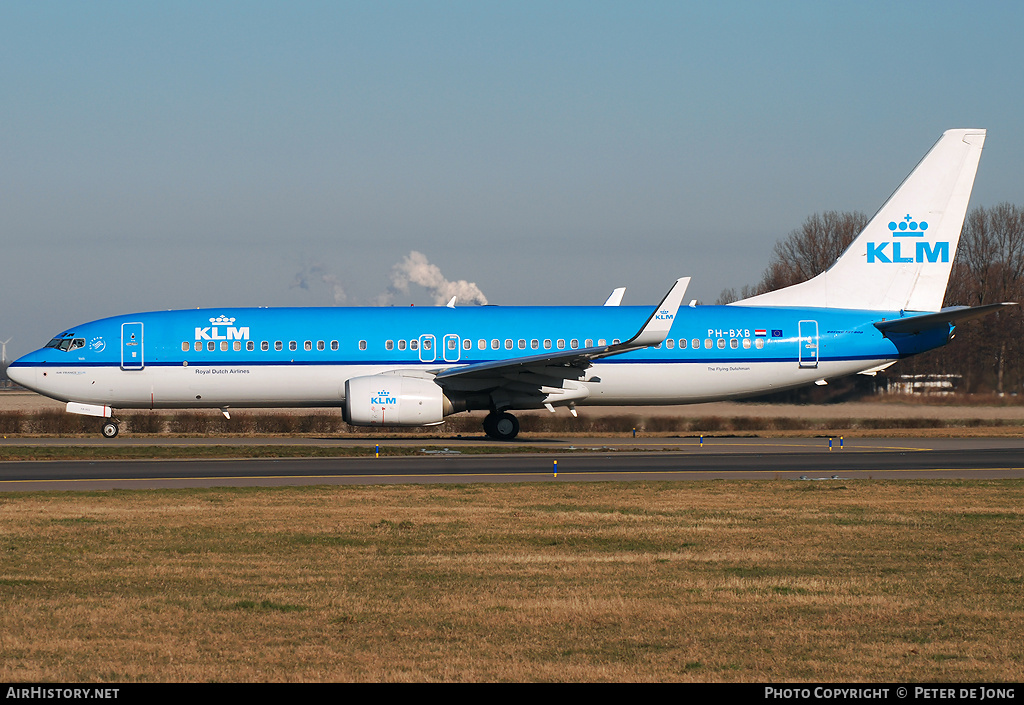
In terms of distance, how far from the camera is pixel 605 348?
29.9 metres

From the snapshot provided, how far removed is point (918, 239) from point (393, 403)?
18.0 metres

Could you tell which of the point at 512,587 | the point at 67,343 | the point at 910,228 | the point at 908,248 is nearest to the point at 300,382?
the point at 67,343

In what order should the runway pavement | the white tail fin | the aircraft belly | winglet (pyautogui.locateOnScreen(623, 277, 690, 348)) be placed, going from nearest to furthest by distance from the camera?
the runway pavement < winglet (pyautogui.locateOnScreen(623, 277, 690, 348)) < the aircraft belly < the white tail fin

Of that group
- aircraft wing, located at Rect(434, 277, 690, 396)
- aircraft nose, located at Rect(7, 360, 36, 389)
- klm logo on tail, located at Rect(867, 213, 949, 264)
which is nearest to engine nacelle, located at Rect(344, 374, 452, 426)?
aircraft wing, located at Rect(434, 277, 690, 396)

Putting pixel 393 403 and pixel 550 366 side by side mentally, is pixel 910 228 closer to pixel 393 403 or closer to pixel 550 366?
pixel 550 366

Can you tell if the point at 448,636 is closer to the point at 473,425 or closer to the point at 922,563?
the point at 922,563

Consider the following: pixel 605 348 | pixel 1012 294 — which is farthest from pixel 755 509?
pixel 1012 294

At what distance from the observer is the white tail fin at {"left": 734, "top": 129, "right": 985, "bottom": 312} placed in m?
34.4

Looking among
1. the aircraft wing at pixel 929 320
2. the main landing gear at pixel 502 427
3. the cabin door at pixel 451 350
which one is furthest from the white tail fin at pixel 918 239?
the cabin door at pixel 451 350

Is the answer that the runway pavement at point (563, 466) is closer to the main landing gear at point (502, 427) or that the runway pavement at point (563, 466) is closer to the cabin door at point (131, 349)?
the main landing gear at point (502, 427)

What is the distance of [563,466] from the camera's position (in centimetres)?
2359

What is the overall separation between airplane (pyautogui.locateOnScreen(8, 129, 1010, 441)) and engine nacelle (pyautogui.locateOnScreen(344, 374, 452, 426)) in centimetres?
103

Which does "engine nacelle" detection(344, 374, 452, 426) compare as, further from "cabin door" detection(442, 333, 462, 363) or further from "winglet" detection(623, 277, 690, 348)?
"winglet" detection(623, 277, 690, 348)

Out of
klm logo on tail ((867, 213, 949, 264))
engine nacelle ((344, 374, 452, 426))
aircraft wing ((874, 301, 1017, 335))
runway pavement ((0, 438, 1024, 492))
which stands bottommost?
runway pavement ((0, 438, 1024, 492))
